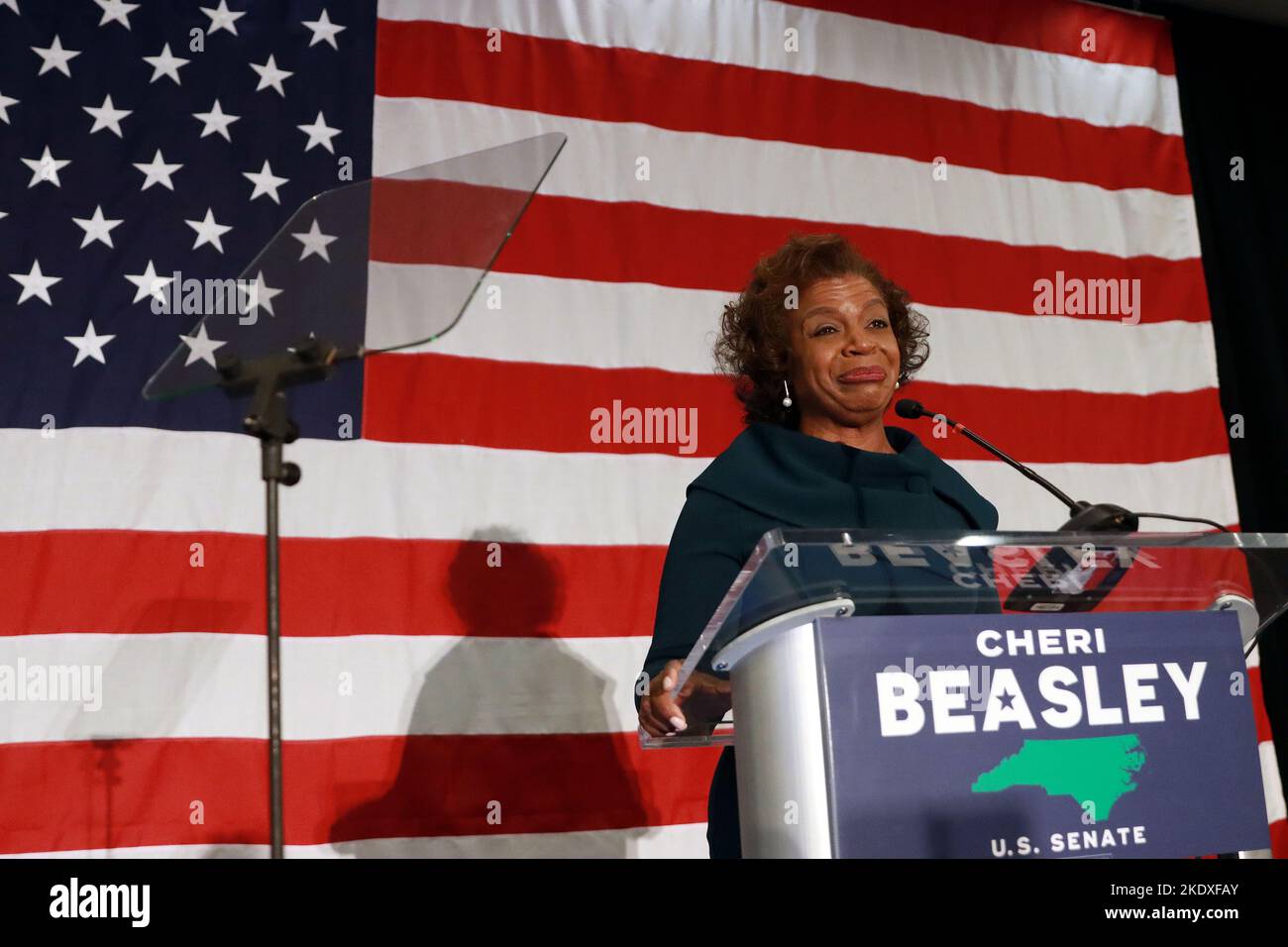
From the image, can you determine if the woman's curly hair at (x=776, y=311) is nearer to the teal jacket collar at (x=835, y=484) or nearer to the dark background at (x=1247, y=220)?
the teal jacket collar at (x=835, y=484)

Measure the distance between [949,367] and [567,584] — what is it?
1315 millimetres

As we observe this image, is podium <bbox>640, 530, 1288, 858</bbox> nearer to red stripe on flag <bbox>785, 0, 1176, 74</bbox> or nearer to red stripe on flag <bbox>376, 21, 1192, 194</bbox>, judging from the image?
red stripe on flag <bbox>376, 21, 1192, 194</bbox>

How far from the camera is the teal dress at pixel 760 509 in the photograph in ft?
5.64

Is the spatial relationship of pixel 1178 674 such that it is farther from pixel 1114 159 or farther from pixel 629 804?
pixel 1114 159

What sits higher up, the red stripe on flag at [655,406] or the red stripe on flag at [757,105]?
the red stripe on flag at [757,105]

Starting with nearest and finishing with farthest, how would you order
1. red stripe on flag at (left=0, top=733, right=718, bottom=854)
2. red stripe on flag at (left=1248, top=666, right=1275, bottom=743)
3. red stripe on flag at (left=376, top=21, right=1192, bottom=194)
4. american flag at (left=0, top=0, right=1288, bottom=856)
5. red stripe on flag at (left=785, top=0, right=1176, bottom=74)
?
red stripe on flag at (left=0, top=733, right=718, bottom=854)
american flag at (left=0, top=0, right=1288, bottom=856)
red stripe on flag at (left=376, top=21, right=1192, bottom=194)
red stripe on flag at (left=1248, top=666, right=1275, bottom=743)
red stripe on flag at (left=785, top=0, right=1176, bottom=74)

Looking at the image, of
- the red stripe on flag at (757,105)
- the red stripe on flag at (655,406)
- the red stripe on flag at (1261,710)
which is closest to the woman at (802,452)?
the red stripe on flag at (655,406)

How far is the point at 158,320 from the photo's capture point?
273 centimetres

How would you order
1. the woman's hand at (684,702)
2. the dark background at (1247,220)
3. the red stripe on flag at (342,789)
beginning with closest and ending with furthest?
1. the woman's hand at (684,702)
2. the red stripe on flag at (342,789)
3. the dark background at (1247,220)

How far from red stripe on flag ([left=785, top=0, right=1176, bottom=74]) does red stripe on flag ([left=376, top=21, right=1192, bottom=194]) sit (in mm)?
242

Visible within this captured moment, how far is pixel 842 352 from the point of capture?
1935 mm

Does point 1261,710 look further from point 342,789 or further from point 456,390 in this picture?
point 342,789

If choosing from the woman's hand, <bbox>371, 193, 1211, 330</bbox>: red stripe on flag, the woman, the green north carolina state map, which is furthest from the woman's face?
<bbox>371, 193, 1211, 330</bbox>: red stripe on flag

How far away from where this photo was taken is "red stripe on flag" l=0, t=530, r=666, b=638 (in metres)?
2.57
